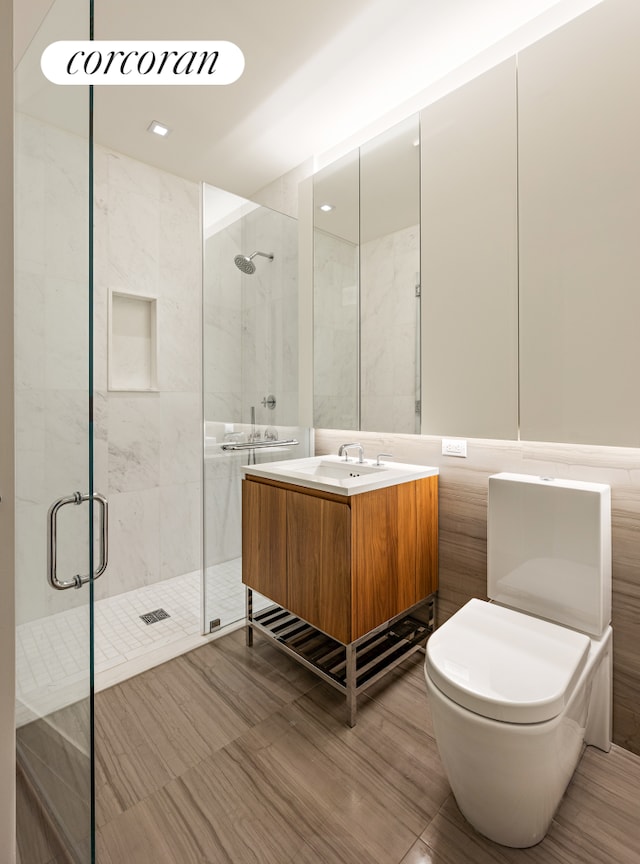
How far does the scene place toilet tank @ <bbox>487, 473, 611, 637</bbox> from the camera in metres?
1.41

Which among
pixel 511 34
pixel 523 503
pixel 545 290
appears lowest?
Answer: pixel 523 503

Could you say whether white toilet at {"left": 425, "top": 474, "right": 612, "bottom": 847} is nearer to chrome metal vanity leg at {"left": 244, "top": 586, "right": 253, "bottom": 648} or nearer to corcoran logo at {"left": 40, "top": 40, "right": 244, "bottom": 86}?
chrome metal vanity leg at {"left": 244, "top": 586, "right": 253, "bottom": 648}

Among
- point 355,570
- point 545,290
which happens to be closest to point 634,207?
point 545,290

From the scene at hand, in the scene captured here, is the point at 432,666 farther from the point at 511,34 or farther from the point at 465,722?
the point at 511,34

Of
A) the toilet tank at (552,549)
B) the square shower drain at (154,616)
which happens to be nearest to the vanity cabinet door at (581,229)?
the toilet tank at (552,549)

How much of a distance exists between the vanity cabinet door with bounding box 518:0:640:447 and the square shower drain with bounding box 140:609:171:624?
6.84ft

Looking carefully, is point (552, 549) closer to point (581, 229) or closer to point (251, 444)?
point (581, 229)

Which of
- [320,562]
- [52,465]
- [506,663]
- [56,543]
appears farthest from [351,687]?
[52,465]

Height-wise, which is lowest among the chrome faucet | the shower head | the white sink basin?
the white sink basin

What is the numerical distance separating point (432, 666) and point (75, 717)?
0.92 m

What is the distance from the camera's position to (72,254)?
934 millimetres

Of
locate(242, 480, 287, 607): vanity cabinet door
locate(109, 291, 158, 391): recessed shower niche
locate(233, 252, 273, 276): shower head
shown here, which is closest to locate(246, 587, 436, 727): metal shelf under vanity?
locate(242, 480, 287, 607): vanity cabinet door

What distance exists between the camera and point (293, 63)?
6.02ft

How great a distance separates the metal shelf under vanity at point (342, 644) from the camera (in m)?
1.79
